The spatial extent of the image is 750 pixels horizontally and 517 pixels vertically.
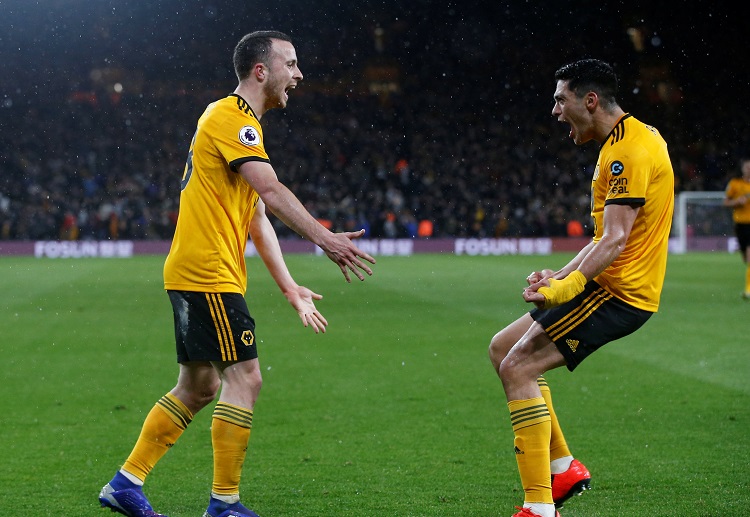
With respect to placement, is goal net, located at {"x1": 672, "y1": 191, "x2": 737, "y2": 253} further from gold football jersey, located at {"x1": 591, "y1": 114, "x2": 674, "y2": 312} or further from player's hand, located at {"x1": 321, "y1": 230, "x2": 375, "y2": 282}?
player's hand, located at {"x1": 321, "y1": 230, "x2": 375, "y2": 282}

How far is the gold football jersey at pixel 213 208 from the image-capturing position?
4.25 meters

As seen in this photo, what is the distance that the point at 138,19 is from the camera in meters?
36.6

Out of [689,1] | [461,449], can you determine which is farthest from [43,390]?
[689,1]

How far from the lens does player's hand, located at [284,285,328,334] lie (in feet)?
14.8

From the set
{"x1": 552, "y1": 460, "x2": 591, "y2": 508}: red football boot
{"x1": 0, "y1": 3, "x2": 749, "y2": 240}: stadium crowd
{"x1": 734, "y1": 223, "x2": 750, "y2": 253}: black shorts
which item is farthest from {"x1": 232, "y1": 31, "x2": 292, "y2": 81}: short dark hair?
{"x1": 0, "y1": 3, "x2": 749, "y2": 240}: stadium crowd

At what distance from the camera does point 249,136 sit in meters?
4.20

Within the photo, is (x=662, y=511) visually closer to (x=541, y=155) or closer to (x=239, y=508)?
(x=239, y=508)

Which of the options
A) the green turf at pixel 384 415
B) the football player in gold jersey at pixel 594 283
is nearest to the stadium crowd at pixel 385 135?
the green turf at pixel 384 415

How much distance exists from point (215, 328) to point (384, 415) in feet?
9.32

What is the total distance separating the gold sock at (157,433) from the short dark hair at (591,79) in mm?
2329

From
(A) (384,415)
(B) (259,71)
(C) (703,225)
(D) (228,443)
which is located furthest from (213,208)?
(C) (703,225)

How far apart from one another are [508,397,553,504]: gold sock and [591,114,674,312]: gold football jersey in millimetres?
656

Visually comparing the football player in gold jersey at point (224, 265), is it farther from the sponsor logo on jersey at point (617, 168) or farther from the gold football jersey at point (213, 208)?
the sponsor logo on jersey at point (617, 168)

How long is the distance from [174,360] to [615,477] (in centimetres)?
553
